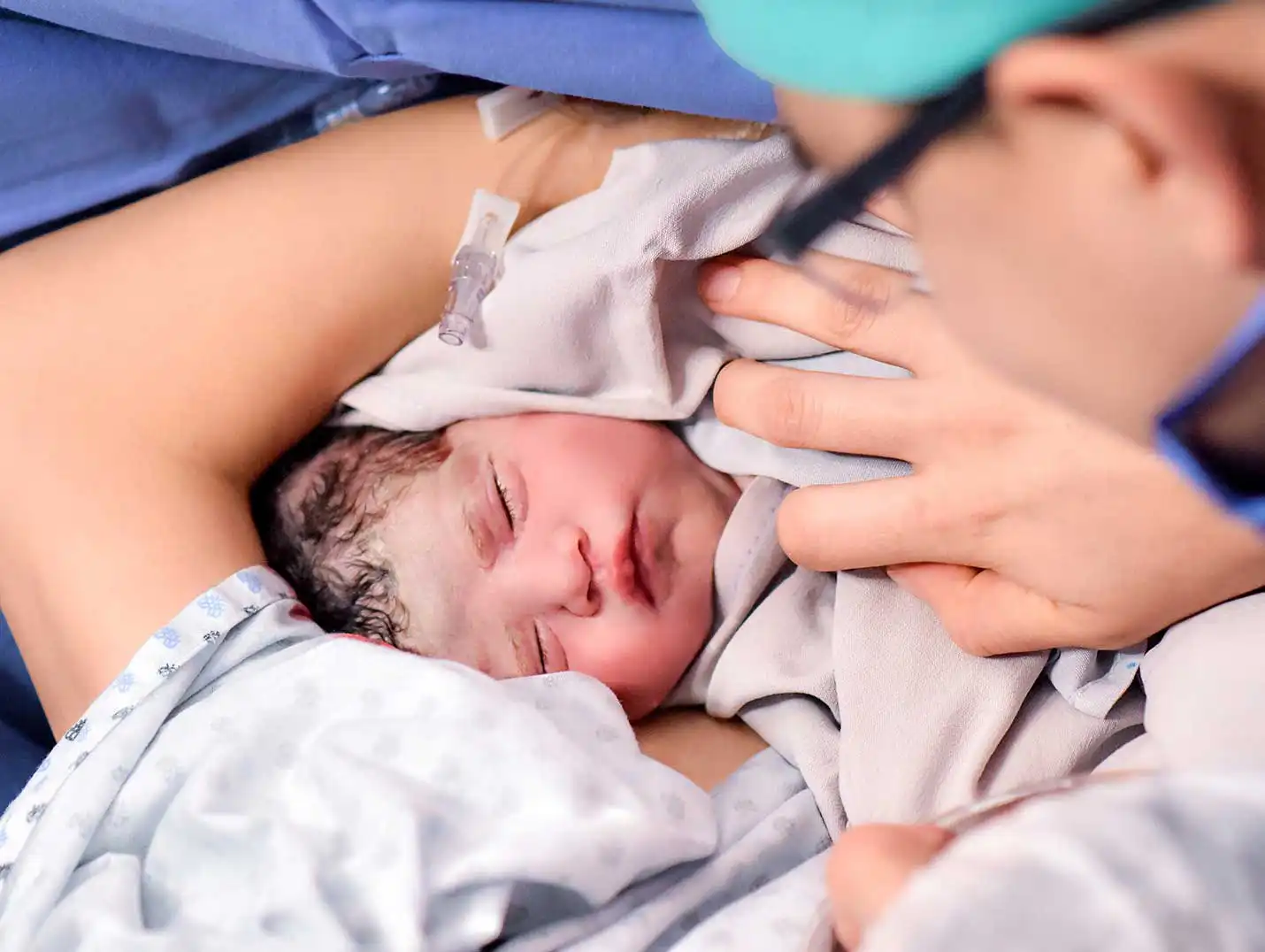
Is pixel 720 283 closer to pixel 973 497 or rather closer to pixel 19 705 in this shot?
pixel 973 497

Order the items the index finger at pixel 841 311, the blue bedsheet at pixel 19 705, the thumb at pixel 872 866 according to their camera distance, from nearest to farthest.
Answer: the thumb at pixel 872 866
the index finger at pixel 841 311
the blue bedsheet at pixel 19 705

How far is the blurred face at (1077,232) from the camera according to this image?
11.6 inches

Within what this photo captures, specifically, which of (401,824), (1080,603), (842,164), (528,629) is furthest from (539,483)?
(842,164)

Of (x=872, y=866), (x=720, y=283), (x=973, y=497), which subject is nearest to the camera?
(x=872, y=866)

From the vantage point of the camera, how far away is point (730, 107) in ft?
2.77

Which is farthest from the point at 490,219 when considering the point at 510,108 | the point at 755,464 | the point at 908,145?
the point at 908,145

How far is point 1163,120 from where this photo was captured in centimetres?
28

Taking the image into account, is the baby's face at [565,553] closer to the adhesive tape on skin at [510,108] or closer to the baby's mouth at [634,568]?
the baby's mouth at [634,568]

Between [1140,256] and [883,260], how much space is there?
0.59 m

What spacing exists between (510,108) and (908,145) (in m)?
0.76

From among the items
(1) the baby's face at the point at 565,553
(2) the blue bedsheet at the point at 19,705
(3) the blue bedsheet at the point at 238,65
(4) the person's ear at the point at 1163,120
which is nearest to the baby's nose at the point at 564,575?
(1) the baby's face at the point at 565,553

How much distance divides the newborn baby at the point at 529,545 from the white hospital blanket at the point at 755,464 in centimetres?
3

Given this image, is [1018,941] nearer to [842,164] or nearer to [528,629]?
[842,164]


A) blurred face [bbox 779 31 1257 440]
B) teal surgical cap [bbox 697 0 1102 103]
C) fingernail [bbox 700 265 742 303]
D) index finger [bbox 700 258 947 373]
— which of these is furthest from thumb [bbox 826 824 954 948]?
fingernail [bbox 700 265 742 303]
